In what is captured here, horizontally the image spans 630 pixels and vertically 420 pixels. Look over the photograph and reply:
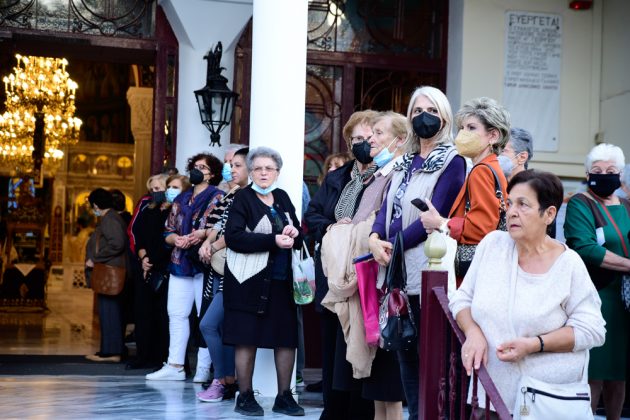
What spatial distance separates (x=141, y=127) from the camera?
1761cm

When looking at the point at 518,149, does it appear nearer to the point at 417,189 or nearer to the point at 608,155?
the point at 608,155

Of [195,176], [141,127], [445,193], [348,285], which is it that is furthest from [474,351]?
[141,127]

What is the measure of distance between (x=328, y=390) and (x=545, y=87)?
6288mm

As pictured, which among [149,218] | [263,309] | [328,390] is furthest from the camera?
[149,218]

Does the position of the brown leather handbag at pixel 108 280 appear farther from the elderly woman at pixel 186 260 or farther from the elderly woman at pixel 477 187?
the elderly woman at pixel 477 187

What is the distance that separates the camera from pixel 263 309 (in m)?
7.63

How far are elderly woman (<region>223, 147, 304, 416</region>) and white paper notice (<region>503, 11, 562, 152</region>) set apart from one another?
477cm

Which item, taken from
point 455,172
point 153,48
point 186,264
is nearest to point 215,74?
point 153,48

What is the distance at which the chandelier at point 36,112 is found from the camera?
19109 millimetres

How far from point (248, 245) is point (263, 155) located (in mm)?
694

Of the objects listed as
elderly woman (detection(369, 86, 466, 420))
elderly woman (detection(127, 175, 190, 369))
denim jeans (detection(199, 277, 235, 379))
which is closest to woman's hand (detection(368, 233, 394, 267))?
elderly woman (detection(369, 86, 466, 420))

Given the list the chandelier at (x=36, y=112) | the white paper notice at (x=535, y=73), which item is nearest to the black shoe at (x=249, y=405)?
the white paper notice at (x=535, y=73)

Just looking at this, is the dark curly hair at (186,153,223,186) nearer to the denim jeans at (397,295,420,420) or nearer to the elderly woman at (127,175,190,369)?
the elderly woman at (127,175,190,369)

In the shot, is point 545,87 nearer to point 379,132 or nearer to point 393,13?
point 393,13
